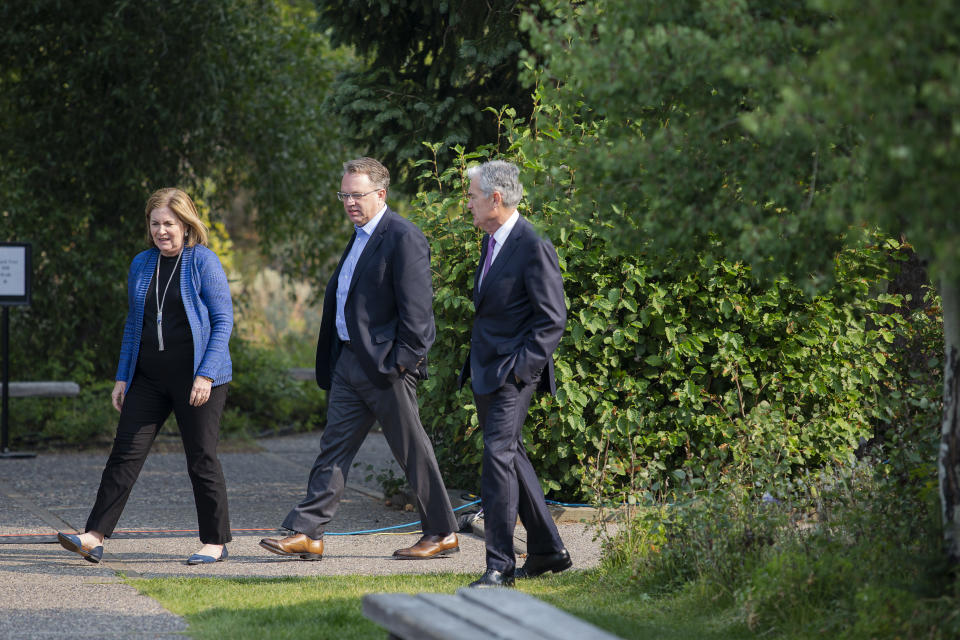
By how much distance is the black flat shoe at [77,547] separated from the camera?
6090mm

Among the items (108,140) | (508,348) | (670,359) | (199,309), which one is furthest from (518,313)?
(108,140)

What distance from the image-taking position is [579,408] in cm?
710

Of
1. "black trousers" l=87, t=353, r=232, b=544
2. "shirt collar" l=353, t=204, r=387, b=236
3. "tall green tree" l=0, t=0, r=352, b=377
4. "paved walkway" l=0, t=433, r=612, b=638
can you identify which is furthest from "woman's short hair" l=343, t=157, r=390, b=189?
"tall green tree" l=0, t=0, r=352, b=377

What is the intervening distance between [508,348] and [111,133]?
804 cm

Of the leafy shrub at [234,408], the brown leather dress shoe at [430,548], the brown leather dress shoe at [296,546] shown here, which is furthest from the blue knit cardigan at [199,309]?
the leafy shrub at [234,408]

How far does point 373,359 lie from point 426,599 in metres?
2.42

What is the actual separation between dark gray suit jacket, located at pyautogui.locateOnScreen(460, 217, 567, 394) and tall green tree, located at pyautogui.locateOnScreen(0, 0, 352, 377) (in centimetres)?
720

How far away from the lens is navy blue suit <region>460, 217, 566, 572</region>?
556cm

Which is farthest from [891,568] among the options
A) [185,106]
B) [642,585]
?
[185,106]

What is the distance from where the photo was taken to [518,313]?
5680 mm

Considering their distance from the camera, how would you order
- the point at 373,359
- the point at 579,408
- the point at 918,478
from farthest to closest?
the point at 579,408
the point at 373,359
the point at 918,478

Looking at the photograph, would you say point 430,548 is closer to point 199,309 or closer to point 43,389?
point 199,309

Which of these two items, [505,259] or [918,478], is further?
[505,259]

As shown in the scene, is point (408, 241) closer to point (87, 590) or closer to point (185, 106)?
point (87, 590)
